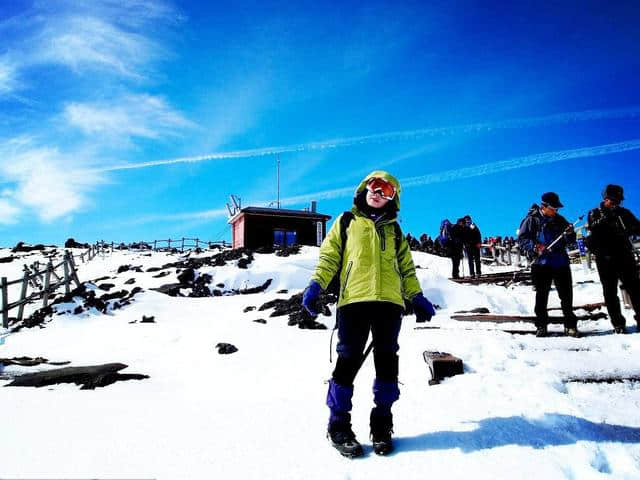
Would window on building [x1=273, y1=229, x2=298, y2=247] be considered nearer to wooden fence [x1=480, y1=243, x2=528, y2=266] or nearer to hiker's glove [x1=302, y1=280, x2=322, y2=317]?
wooden fence [x1=480, y1=243, x2=528, y2=266]

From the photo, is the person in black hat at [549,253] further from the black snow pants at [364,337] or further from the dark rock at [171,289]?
the dark rock at [171,289]

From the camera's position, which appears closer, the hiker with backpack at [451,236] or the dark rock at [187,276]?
the hiker with backpack at [451,236]

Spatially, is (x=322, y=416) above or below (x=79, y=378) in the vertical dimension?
below

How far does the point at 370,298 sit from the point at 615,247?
14.0ft

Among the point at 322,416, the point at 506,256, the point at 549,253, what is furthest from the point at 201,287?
the point at 506,256

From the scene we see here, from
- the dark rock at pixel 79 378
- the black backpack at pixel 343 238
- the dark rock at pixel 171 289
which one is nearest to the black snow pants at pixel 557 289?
the black backpack at pixel 343 238

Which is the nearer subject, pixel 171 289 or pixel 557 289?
pixel 557 289

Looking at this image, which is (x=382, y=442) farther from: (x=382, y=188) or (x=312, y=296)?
(x=382, y=188)

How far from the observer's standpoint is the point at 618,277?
5172 millimetres

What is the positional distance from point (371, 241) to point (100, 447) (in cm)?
207

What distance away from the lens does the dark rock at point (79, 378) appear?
4250mm

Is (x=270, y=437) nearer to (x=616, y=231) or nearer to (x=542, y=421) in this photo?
(x=542, y=421)

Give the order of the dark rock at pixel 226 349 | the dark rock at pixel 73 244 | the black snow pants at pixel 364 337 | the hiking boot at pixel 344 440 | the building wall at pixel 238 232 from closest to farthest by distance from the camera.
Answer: the hiking boot at pixel 344 440, the black snow pants at pixel 364 337, the dark rock at pixel 226 349, the building wall at pixel 238 232, the dark rock at pixel 73 244

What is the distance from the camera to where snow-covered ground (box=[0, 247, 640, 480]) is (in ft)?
7.19
